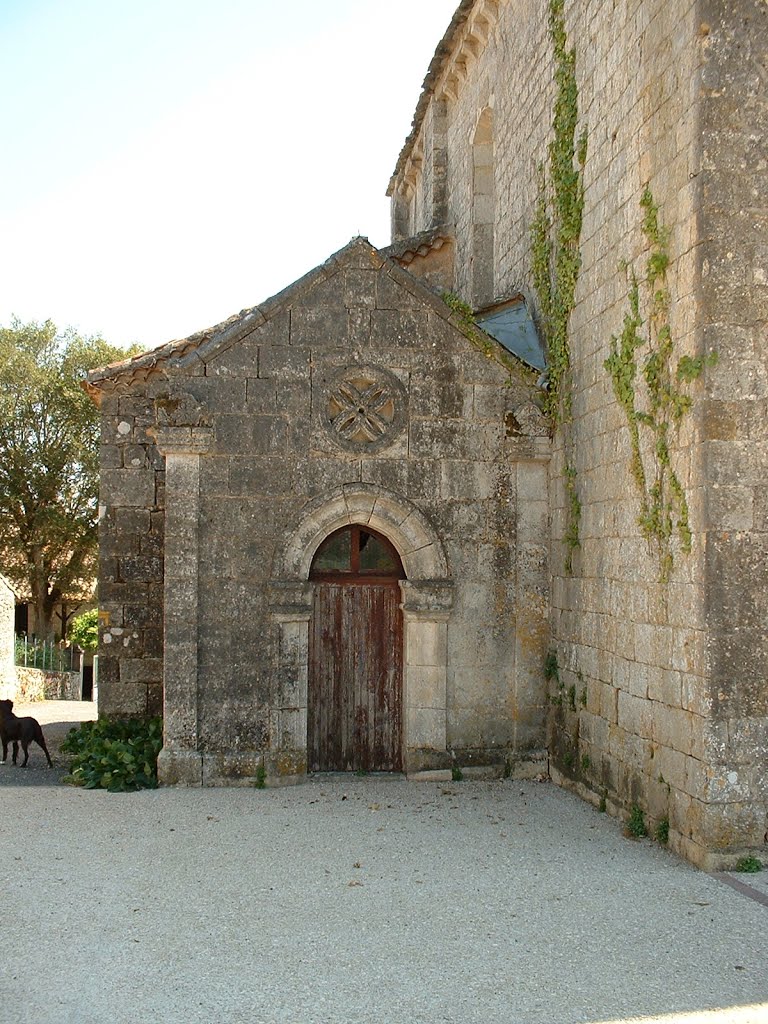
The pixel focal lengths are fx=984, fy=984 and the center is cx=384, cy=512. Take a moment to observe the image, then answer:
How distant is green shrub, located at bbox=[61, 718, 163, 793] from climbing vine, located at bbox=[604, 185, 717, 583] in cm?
469

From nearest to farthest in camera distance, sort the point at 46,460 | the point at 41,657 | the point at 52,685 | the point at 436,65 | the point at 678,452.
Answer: the point at 678,452
the point at 436,65
the point at 52,685
the point at 41,657
the point at 46,460

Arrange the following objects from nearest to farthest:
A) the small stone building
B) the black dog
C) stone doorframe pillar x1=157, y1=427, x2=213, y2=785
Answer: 1. stone doorframe pillar x1=157, y1=427, x2=213, y2=785
2. the small stone building
3. the black dog

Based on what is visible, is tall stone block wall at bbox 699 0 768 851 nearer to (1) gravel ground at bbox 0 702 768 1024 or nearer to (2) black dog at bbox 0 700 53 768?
(1) gravel ground at bbox 0 702 768 1024

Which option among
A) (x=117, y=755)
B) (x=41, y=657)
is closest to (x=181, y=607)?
(x=117, y=755)

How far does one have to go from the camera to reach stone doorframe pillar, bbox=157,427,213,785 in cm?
816

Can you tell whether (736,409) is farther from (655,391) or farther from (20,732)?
(20,732)

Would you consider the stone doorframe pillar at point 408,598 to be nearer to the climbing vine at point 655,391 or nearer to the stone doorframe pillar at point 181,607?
the stone doorframe pillar at point 181,607

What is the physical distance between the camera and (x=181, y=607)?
821 centimetres

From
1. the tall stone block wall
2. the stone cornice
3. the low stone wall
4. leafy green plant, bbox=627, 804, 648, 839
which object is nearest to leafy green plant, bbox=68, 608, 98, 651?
the low stone wall

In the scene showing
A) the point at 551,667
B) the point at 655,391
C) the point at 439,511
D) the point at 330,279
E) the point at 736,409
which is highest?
the point at 330,279

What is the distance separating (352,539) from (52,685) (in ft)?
44.3

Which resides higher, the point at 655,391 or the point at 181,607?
the point at 655,391

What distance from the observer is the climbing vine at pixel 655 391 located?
6328 mm

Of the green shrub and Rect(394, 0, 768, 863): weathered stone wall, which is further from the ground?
Rect(394, 0, 768, 863): weathered stone wall
